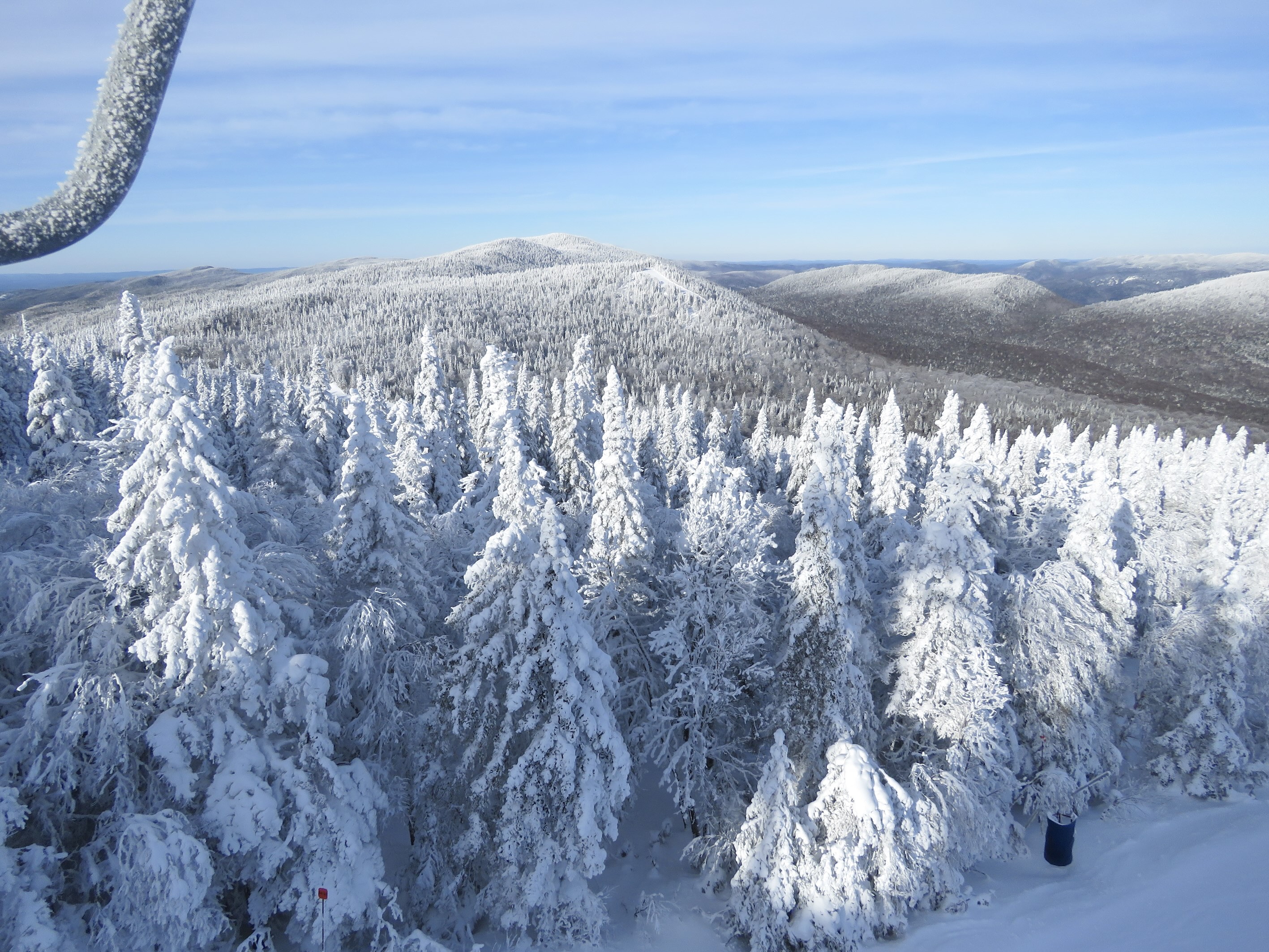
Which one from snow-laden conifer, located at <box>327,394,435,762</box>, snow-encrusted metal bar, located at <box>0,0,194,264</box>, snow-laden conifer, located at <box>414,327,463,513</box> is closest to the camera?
snow-encrusted metal bar, located at <box>0,0,194,264</box>

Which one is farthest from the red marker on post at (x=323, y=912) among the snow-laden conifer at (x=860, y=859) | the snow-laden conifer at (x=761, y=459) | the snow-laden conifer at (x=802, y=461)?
the snow-laden conifer at (x=761, y=459)

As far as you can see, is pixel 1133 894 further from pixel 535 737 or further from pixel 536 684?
pixel 536 684

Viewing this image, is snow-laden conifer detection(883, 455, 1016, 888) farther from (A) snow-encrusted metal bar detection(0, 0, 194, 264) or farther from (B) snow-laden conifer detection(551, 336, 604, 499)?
(A) snow-encrusted metal bar detection(0, 0, 194, 264)

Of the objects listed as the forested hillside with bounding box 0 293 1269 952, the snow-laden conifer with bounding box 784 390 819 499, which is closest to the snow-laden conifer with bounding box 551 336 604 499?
the forested hillside with bounding box 0 293 1269 952

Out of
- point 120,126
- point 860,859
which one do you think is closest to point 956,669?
point 860,859

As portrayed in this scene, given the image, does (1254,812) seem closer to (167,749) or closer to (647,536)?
(647,536)

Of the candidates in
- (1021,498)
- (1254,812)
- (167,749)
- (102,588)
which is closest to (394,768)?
(167,749)

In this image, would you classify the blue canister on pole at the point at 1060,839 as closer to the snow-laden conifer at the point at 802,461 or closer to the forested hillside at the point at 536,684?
the forested hillside at the point at 536,684
